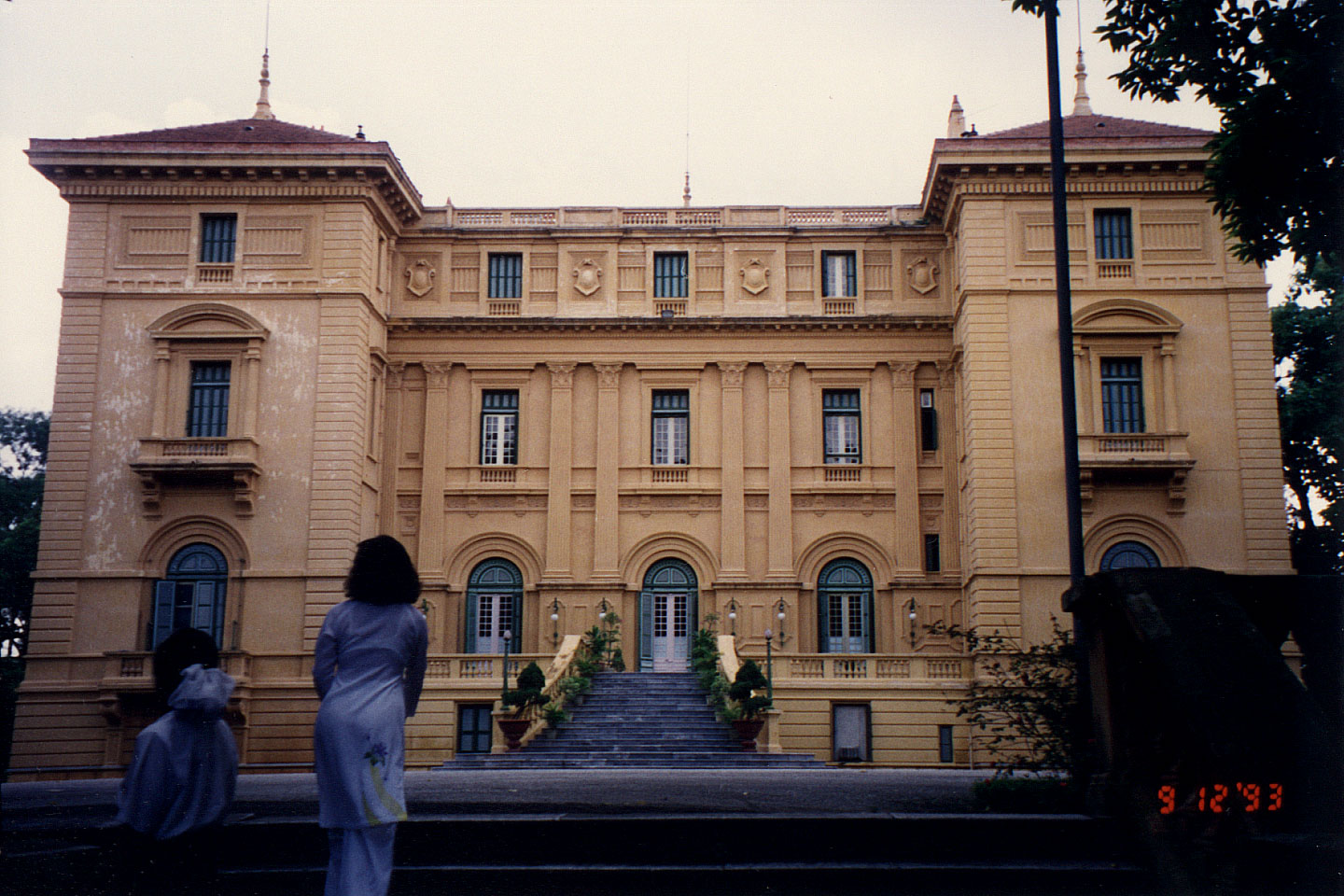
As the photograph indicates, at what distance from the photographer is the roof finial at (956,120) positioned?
37.0 m

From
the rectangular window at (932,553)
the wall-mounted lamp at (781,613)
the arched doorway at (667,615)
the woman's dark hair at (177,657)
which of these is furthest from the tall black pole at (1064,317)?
the arched doorway at (667,615)

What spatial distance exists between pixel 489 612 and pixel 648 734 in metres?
8.98

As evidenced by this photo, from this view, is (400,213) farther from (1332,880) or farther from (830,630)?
(1332,880)

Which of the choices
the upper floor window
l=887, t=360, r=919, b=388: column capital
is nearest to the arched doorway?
the upper floor window

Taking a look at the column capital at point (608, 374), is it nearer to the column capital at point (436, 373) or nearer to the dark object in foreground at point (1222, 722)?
the column capital at point (436, 373)

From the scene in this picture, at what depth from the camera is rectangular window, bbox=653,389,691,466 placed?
35312 mm

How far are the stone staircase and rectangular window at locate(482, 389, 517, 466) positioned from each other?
283 inches

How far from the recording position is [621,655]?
1283 inches

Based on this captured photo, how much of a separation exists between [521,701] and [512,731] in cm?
64

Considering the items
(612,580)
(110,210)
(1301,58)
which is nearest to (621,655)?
(612,580)

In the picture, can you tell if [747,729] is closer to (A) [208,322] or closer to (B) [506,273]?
(B) [506,273]

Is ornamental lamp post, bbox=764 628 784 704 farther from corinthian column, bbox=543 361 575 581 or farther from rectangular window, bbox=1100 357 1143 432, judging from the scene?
rectangular window, bbox=1100 357 1143 432

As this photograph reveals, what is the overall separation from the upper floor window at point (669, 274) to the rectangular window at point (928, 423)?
7105mm

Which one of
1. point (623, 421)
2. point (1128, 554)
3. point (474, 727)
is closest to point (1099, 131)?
point (1128, 554)
